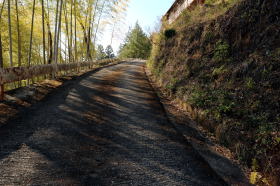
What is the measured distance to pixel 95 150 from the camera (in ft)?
12.2

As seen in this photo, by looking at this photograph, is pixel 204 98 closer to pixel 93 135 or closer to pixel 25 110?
pixel 93 135

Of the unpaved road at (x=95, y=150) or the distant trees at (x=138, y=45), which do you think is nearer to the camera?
the unpaved road at (x=95, y=150)

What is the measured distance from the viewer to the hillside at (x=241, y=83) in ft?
12.5

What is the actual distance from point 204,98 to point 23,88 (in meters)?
6.73

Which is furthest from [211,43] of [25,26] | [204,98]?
[25,26]

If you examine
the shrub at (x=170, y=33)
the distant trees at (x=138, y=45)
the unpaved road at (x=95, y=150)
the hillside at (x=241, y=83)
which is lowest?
the unpaved road at (x=95, y=150)

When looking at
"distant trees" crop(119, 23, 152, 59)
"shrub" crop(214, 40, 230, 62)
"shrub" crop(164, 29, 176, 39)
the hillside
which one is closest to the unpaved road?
the hillside

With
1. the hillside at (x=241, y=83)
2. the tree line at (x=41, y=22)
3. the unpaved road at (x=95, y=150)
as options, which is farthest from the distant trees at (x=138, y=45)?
the unpaved road at (x=95, y=150)

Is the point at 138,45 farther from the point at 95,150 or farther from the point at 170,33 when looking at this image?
the point at 95,150

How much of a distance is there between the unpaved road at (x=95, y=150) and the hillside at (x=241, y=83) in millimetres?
1013

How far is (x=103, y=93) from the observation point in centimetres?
799

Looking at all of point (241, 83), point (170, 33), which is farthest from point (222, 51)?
point (170, 33)

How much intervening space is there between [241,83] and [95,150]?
171 inches

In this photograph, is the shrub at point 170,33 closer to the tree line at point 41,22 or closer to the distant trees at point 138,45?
the tree line at point 41,22
